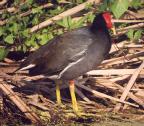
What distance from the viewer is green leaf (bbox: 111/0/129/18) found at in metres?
6.39

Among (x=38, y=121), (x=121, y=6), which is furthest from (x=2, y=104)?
(x=121, y=6)

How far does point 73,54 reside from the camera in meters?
5.59

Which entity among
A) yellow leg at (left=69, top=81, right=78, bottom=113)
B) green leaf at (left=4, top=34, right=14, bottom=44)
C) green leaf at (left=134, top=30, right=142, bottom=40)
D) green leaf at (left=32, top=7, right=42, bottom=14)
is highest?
green leaf at (left=32, top=7, right=42, bottom=14)

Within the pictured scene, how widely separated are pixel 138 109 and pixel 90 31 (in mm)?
1059

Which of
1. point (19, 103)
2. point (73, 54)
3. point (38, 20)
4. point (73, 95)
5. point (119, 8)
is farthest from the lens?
point (38, 20)

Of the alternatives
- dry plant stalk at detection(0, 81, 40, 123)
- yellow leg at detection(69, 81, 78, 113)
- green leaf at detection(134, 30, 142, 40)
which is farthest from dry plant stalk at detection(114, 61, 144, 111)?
dry plant stalk at detection(0, 81, 40, 123)

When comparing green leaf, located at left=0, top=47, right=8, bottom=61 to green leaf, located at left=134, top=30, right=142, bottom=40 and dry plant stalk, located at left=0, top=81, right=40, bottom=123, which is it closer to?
dry plant stalk, located at left=0, top=81, right=40, bottom=123

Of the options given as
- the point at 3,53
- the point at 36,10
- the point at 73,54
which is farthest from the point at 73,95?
the point at 36,10

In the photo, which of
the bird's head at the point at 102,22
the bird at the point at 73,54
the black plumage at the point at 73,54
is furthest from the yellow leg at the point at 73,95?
the bird's head at the point at 102,22

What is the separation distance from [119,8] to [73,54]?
1.18m

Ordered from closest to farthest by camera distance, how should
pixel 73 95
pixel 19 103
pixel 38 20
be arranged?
pixel 19 103, pixel 73 95, pixel 38 20

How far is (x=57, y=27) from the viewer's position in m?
6.84

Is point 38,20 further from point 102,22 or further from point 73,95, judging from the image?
point 73,95

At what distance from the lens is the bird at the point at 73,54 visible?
18.3ft
